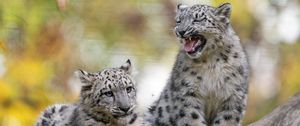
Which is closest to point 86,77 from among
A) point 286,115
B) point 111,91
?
point 111,91

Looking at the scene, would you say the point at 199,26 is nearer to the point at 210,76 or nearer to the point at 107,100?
the point at 210,76

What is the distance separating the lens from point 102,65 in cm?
1086

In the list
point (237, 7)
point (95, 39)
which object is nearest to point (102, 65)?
point (95, 39)

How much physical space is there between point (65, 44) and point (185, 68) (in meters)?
1.87

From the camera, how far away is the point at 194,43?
9211mm

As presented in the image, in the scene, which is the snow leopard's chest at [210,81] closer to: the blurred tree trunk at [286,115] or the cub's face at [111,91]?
the blurred tree trunk at [286,115]

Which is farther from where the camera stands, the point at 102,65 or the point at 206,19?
the point at 102,65

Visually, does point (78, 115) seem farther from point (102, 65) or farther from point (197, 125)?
point (102, 65)

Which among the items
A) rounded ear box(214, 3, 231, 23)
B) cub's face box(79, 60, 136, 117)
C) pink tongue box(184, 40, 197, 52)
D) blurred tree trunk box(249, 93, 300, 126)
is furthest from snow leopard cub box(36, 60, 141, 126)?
blurred tree trunk box(249, 93, 300, 126)

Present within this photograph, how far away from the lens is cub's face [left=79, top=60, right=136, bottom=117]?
28.8 feet

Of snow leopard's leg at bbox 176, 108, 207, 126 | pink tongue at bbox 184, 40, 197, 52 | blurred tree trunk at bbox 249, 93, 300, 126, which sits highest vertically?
pink tongue at bbox 184, 40, 197, 52

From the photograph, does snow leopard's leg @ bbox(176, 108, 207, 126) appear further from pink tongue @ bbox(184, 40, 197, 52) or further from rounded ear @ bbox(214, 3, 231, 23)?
rounded ear @ bbox(214, 3, 231, 23)

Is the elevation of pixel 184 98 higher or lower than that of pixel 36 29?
lower

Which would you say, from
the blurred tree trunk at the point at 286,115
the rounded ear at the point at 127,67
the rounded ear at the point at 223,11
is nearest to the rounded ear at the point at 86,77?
the rounded ear at the point at 127,67
